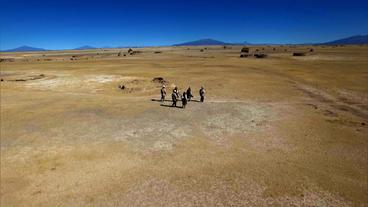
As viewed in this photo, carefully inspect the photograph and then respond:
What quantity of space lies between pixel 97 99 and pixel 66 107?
161 inches

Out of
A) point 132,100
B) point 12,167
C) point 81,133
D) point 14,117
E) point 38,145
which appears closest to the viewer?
point 12,167

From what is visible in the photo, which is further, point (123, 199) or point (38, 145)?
point (38, 145)

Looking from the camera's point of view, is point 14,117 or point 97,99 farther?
point 97,99

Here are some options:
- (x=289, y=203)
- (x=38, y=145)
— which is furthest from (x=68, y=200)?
(x=289, y=203)

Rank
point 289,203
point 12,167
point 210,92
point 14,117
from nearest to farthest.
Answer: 1. point 289,203
2. point 12,167
3. point 14,117
4. point 210,92

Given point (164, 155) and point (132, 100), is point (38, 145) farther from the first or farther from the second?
point (132, 100)

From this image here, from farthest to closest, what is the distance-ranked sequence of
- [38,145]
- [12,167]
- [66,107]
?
[66,107]
[38,145]
[12,167]

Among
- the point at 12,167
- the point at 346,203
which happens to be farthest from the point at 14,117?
the point at 346,203

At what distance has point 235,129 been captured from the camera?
23.8m

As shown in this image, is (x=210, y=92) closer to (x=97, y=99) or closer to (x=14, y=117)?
(x=97, y=99)

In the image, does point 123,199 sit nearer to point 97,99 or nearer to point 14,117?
point 14,117

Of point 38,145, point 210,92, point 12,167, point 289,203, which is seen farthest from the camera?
point 210,92

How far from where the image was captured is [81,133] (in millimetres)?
23250

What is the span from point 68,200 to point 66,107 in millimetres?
17174
